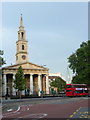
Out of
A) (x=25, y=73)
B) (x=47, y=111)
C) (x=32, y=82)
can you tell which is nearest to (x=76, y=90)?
(x=47, y=111)

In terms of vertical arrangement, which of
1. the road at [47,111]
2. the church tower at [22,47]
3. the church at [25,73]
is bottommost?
the road at [47,111]

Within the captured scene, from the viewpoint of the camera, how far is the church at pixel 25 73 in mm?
92875

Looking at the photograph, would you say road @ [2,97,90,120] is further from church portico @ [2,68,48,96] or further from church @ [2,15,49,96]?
church portico @ [2,68,48,96]

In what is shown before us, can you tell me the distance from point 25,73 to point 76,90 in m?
41.6

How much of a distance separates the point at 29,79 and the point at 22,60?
942 cm

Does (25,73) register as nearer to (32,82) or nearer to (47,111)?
(32,82)

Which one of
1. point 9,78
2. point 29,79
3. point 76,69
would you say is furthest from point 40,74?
point 76,69

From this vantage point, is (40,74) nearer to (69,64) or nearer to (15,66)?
(15,66)

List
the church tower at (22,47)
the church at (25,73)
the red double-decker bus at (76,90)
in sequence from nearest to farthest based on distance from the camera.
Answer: the red double-decker bus at (76,90), the church at (25,73), the church tower at (22,47)

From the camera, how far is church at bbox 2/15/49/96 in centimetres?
9288

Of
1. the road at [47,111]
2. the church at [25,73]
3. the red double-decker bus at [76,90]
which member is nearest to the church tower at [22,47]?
the church at [25,73]

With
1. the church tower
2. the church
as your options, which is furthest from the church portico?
the church tower

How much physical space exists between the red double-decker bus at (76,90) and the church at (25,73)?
33.3 m

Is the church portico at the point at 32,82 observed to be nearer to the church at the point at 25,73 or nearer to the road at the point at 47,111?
the church at the point at 25,73
